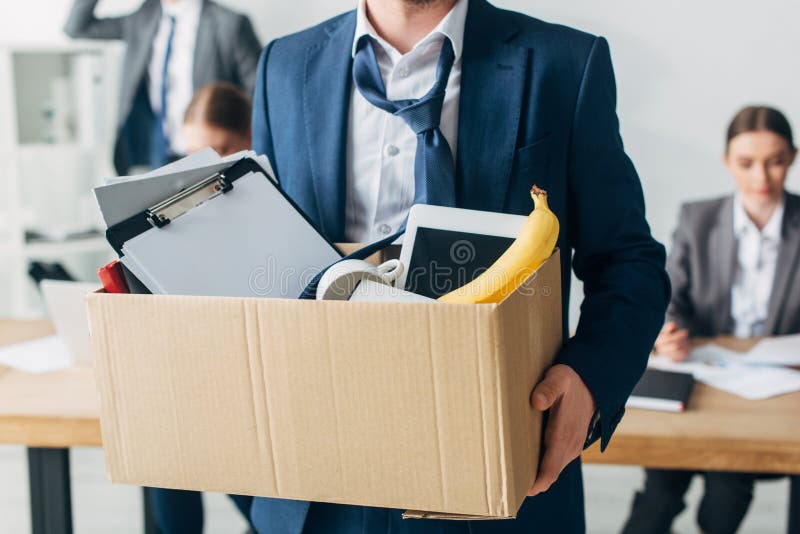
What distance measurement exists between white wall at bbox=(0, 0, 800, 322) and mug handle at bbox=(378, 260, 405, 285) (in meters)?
3.39

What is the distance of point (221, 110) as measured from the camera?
2584mm

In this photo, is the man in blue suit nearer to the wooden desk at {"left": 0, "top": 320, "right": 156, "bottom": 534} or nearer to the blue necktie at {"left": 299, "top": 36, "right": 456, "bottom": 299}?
the blue necktie at {"left": 299, "top": 36, "right": 456, "bottom": 299}

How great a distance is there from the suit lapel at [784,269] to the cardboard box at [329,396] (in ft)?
7.00

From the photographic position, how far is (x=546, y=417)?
90 cm

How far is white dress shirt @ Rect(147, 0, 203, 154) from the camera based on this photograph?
4156 millimetres

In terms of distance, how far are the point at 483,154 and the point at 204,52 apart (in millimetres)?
3281

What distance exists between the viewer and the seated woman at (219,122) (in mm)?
2574

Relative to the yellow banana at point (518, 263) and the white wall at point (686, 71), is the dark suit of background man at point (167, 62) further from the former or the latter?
the yellow banana at point (518, 263)

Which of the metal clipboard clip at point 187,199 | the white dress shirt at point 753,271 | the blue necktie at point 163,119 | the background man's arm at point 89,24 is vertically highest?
the background man's arm at point 89,24

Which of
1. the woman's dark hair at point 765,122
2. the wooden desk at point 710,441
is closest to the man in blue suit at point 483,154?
the wooden desk at point 710,441

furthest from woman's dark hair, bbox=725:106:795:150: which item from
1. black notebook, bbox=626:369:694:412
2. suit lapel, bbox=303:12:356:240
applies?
suit lapel, bbox=303:12:356:240

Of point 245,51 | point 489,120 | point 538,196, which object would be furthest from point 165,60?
→ point 538,196

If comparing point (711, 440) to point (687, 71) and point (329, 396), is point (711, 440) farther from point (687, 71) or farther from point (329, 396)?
point (687, 71)

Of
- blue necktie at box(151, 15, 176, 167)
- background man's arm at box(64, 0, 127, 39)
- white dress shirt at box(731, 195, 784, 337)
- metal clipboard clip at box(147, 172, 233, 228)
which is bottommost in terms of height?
white dress shirt at box(731, 195, 784, 337)
